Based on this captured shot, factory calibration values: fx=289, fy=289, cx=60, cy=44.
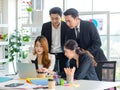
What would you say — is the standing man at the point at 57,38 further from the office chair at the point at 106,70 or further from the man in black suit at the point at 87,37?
the office chair at the point at 106,70

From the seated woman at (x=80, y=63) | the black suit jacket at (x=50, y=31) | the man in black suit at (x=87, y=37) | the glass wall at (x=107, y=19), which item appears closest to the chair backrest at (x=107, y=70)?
the seated woman at (x=80, y=63)

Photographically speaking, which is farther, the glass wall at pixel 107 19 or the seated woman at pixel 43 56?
the glass wall at pixel 107 19

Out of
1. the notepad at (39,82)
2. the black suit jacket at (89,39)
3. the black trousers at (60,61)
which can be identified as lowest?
the notepad at (39,82)

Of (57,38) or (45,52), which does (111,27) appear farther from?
(45,52)

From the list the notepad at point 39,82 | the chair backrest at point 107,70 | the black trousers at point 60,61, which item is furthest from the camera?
the black trousers at point 60,61

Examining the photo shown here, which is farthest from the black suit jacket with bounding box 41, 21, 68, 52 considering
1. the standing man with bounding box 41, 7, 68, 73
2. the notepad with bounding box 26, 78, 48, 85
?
the notepad with bounding box 26, 78, 48, 85

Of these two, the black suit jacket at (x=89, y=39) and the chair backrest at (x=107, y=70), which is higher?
the black suit jacket at (x=89, y=39)

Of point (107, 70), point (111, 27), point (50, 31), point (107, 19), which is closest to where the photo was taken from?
point (107, 70)

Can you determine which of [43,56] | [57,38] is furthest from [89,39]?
[43,56]

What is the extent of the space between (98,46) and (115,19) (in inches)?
87.4

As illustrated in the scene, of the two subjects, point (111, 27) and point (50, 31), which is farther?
point (111, 27)

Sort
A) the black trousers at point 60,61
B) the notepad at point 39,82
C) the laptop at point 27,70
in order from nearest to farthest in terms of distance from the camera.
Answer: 1. the notepad at point 39,82
2. the laptop at point 27,70
3. the black trousers at point 60,61

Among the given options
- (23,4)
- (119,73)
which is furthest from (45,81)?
(23,4)

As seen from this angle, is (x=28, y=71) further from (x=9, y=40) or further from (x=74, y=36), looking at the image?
(x=9, y=40)
